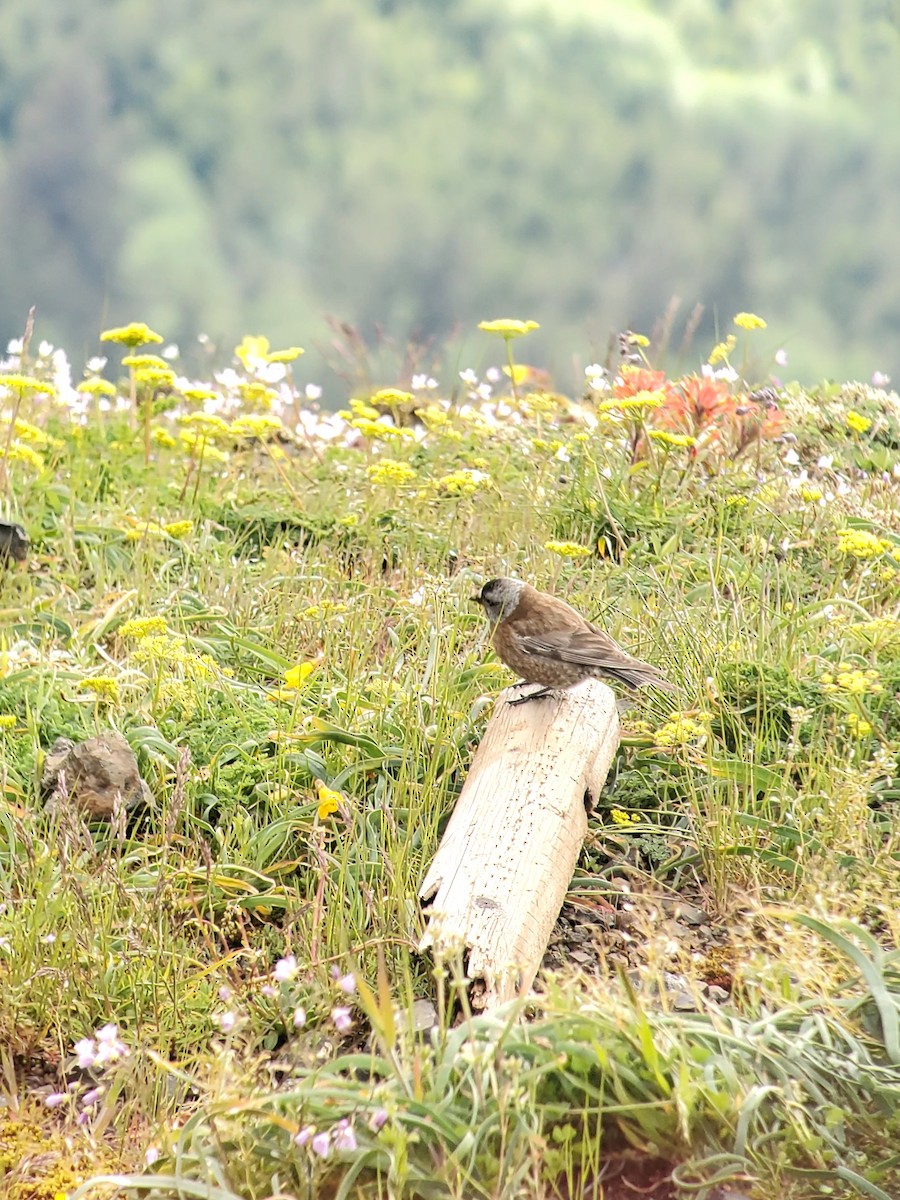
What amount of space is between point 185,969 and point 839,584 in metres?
3.07

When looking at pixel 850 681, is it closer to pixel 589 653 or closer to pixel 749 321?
pixel 589 653

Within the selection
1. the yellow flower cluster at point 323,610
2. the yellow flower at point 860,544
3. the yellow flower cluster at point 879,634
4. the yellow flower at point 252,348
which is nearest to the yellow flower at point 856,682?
the yellow flower cluster at point 879,634

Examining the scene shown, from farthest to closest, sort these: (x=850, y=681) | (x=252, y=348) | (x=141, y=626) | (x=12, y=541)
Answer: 1. (x=252, y=348)
2. (x=12, y=541)
3. (x=141, y=626)
4. (x=850, y=681)

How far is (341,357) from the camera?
915cm

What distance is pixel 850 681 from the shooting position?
3.96 meters

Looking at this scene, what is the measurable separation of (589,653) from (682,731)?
14.5 inches

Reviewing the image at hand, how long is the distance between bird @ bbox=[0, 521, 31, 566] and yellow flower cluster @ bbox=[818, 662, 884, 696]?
332 cm

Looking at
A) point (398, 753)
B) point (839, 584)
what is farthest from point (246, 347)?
point (398, 753)

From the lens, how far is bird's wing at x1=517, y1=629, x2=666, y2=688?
156 inches

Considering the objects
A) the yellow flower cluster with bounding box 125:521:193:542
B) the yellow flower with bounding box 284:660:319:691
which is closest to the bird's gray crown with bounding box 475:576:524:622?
the yellow flower with bounding box 284:660:319:691

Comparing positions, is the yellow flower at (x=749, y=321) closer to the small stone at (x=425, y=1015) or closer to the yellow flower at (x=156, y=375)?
the yellow flower at (x=156, y=375)

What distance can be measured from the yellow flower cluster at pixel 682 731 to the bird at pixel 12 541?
2978mm

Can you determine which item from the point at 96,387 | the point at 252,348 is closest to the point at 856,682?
the point at 96,387

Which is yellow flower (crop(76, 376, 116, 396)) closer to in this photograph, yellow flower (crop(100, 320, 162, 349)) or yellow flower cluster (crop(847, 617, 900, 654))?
yellow flower (crop(100, 320, 162, 349))
